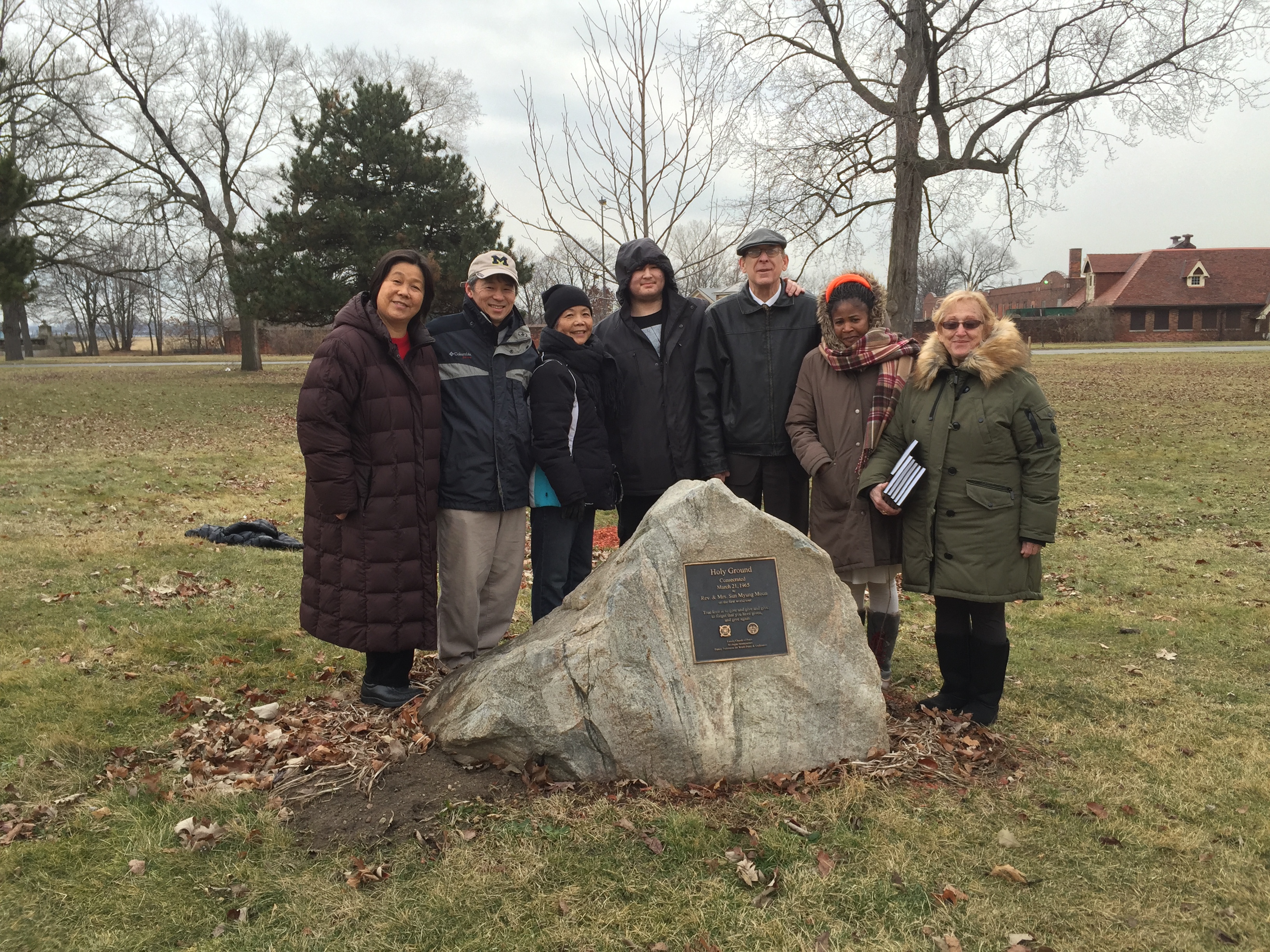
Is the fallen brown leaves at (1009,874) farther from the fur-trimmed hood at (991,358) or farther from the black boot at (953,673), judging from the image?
the fur-trimmed hood at (991,358)

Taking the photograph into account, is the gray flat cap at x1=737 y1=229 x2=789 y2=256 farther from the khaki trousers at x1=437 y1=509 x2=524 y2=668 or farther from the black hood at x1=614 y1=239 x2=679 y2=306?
the khaki trousers at x1=437 y1=509 x2=524 y2=668

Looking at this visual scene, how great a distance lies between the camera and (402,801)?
12.3 feet

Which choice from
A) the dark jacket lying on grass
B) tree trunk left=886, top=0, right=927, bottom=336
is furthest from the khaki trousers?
tree trunk left=886, top=0, right=927, bottom=336

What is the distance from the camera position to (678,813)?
3.62 meters

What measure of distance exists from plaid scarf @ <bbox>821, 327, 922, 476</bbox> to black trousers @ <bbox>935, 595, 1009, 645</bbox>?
84 cm

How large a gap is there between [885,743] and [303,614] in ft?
9.47

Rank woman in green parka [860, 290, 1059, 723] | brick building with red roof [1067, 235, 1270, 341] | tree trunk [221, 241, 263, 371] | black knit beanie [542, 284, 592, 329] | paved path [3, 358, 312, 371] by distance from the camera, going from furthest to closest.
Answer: brick building with red roof [1067, 235, 1270, 341] < paved path [3, 358, 312, 371] < tree trunk [221, 241, 263, 371] < black knit beanie [542, 284, 592, 329] < woman in green parka [860, 290, 1059, 723]

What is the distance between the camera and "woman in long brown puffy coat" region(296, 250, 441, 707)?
406 cm

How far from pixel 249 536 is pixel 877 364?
6.51 meters

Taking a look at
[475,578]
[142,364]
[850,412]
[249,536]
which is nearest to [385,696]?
[475,578]

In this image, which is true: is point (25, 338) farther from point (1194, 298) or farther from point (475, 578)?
point (1194, 298)

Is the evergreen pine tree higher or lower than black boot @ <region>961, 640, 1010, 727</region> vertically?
higher

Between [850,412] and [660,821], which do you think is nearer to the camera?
[660,821]

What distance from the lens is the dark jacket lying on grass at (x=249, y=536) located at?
833 centimetres
